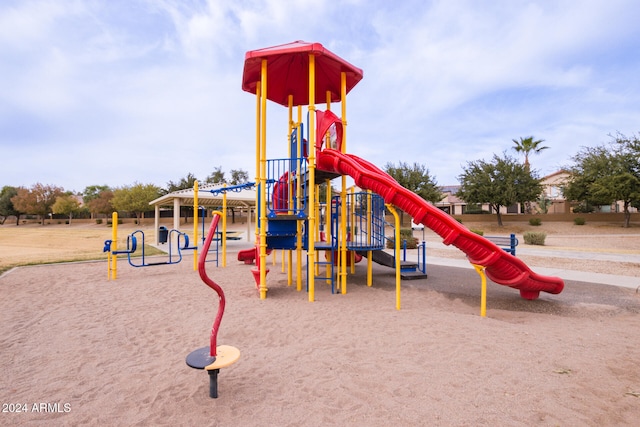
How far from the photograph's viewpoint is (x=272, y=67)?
789cm

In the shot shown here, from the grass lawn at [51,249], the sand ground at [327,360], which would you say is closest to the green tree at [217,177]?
the grass lawn at [51,249]

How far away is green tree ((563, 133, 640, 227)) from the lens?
27.4m

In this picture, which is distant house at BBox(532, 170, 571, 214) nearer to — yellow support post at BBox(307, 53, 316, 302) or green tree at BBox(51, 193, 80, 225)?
yellow support post at BBox(307, 53, 316, 302)

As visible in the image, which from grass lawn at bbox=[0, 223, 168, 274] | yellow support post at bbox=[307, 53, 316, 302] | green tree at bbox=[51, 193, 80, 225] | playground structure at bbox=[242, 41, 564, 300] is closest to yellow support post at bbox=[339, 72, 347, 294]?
playground structure at bbox=[242, 41, 564, 300]

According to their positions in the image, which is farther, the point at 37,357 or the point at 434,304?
the point at 434,304

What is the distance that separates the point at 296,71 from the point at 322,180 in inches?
108

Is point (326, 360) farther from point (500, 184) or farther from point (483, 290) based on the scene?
point (500, 184)

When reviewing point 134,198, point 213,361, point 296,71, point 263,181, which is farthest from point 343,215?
point 134,198

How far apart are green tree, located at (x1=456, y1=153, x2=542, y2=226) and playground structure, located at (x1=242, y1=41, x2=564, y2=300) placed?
89.4 ft

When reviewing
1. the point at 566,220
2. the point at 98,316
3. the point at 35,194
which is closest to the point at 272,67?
the point at 98,316

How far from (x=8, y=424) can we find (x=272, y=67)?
7351 millimetres

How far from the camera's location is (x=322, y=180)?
902cm

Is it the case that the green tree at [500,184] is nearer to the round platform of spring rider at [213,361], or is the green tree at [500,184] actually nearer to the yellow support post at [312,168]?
the yellow support post at [312,168]

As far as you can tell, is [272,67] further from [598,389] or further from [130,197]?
[130,197]
